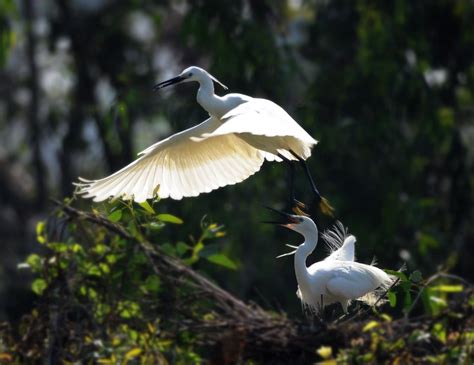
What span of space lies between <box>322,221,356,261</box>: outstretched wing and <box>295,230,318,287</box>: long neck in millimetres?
292

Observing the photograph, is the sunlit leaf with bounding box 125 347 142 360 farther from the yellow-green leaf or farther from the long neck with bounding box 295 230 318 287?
the long neck with bounding box 295 230 318 287

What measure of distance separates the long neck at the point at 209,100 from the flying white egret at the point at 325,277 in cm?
62

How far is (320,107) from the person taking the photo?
34.2 ft

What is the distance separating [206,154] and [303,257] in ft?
2.31

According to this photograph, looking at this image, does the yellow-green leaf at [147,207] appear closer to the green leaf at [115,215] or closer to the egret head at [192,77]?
the green leaf at [115,215]

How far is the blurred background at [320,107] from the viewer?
9758 mm

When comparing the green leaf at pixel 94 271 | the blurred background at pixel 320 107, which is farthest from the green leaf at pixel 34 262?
the blurred background at pixel 320 107

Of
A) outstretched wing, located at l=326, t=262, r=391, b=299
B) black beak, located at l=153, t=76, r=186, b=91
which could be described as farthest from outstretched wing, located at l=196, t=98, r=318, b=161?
outstretched wing, located at l=326, t=262, r=391, b=299

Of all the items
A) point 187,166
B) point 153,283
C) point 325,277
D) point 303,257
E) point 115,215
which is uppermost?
point 187,166

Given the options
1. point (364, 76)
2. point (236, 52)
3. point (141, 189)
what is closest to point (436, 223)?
point (364, 76)

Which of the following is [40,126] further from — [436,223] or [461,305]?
[461,305]

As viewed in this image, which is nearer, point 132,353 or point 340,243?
point 132,353

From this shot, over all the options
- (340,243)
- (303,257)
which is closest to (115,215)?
(303,257)

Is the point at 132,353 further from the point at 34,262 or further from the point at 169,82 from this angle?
the point at 169,82
